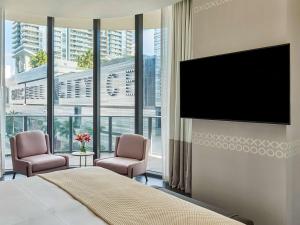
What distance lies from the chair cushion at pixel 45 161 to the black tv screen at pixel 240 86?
2.20m

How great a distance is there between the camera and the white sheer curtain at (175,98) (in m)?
4.29

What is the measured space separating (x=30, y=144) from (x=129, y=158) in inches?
63.5

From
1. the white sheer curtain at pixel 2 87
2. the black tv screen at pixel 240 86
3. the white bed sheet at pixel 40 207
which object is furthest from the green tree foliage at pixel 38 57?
the white bed sheet at pixel 40 207

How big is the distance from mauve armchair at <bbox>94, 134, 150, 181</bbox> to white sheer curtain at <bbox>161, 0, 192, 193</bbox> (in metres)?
0.39

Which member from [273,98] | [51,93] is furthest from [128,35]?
[273,98]

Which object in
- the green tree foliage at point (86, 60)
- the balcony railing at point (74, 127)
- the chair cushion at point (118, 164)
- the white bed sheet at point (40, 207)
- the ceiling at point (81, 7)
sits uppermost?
the ceiling at point (81, 7)

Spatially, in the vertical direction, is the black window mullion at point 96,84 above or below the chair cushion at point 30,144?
above

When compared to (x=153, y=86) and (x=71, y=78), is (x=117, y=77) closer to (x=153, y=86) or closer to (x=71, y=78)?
(x=153, y=86)

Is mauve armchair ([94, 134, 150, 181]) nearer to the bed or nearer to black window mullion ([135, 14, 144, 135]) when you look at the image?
black window mullion ([135, 14, 144, 135])

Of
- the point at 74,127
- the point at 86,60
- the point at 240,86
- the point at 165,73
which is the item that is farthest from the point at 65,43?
the point at 240,86

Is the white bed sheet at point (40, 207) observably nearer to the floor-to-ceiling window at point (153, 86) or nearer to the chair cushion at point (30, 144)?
the chair cushion at point (30, 144)

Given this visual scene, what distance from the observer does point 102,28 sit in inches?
214

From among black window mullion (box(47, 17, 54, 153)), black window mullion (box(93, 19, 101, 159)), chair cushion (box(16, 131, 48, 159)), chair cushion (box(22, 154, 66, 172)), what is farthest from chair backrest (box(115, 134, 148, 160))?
black window mullion (box(47, 17, 54, 153))

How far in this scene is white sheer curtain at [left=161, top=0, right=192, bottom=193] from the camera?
14.1 ft
